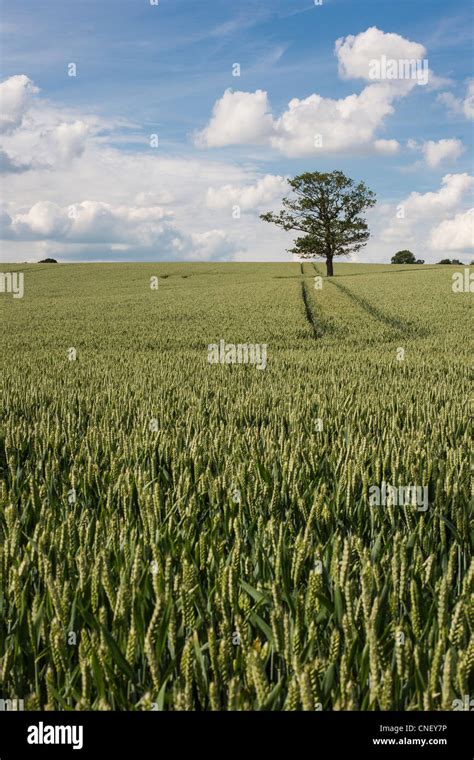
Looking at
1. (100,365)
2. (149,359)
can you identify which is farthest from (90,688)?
(149,359)
